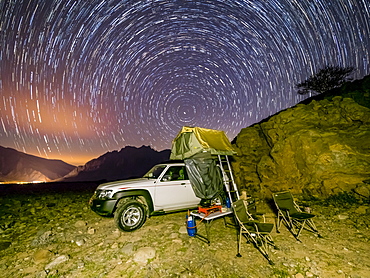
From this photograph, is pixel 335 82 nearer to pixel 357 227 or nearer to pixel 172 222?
pixel 357 227

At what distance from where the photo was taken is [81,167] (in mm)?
177125

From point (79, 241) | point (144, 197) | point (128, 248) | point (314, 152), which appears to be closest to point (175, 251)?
point (128, 248)

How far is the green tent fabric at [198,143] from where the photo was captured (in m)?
6.80

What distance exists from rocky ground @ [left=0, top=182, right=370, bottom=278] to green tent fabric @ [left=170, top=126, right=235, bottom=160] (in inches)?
103

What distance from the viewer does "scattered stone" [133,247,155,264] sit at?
4.14m

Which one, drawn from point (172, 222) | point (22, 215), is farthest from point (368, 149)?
point (22, 215)

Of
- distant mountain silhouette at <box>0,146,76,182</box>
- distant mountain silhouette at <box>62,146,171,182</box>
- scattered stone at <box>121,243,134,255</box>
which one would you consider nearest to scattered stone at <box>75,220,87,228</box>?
scattered stone at <box>121,243,134,255</box>

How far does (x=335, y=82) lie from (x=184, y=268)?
103ft

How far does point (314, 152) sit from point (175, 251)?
763cm

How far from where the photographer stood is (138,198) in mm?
6305

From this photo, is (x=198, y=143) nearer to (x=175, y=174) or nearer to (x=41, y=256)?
(x=175, y=174)

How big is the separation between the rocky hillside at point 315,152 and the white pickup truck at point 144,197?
5204mm

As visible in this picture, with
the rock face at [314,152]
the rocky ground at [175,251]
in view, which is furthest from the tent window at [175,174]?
the rock face at [314,152]

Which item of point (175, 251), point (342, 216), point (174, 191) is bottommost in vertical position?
point (342, 216)
